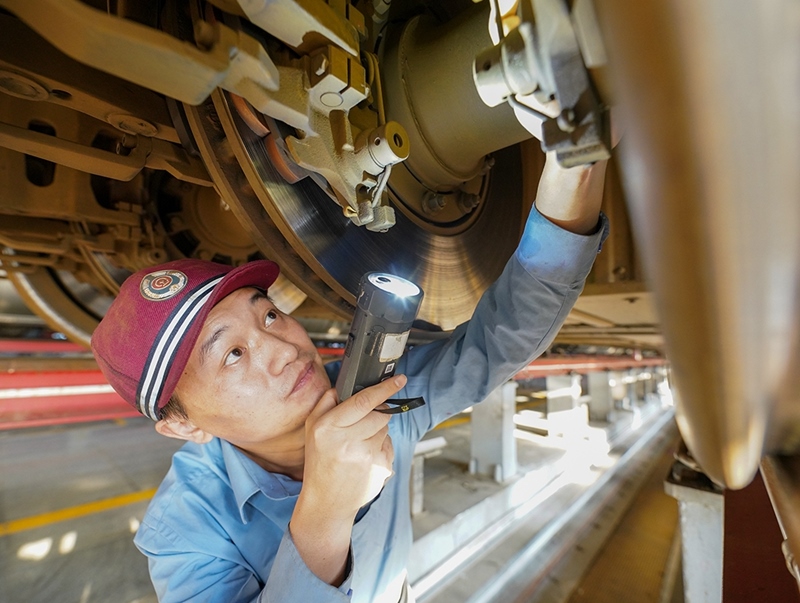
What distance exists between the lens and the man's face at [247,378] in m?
0.60

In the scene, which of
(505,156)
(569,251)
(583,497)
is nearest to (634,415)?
(583,497)

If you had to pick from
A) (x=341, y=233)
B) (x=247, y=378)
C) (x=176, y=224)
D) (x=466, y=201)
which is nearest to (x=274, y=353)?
(x=247, y=378)

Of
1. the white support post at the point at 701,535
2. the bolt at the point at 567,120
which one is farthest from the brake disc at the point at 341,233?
the white support post at the point at 701,535

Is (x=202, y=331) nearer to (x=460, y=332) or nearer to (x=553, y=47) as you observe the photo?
(x=460, y=332)

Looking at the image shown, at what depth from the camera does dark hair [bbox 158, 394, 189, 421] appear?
25.9 inches

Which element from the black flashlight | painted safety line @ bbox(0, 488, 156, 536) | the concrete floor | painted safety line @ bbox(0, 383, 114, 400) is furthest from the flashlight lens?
painted safety line @ bbox(0, 488, 156, 536)

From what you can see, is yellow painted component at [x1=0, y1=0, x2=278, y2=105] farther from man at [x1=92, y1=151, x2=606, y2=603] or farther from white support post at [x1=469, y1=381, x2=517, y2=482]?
white support post at [x1=469, y1=381, x2=517, y2=482]

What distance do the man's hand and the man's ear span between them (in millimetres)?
267

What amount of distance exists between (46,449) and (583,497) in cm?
384

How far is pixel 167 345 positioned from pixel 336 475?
11.8 inches

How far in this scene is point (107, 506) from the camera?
224 cm

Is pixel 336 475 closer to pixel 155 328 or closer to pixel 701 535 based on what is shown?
pixel 155 328

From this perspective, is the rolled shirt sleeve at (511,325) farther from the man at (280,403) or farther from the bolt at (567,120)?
the bolt at (567,120)

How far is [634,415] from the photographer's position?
5.45 m
